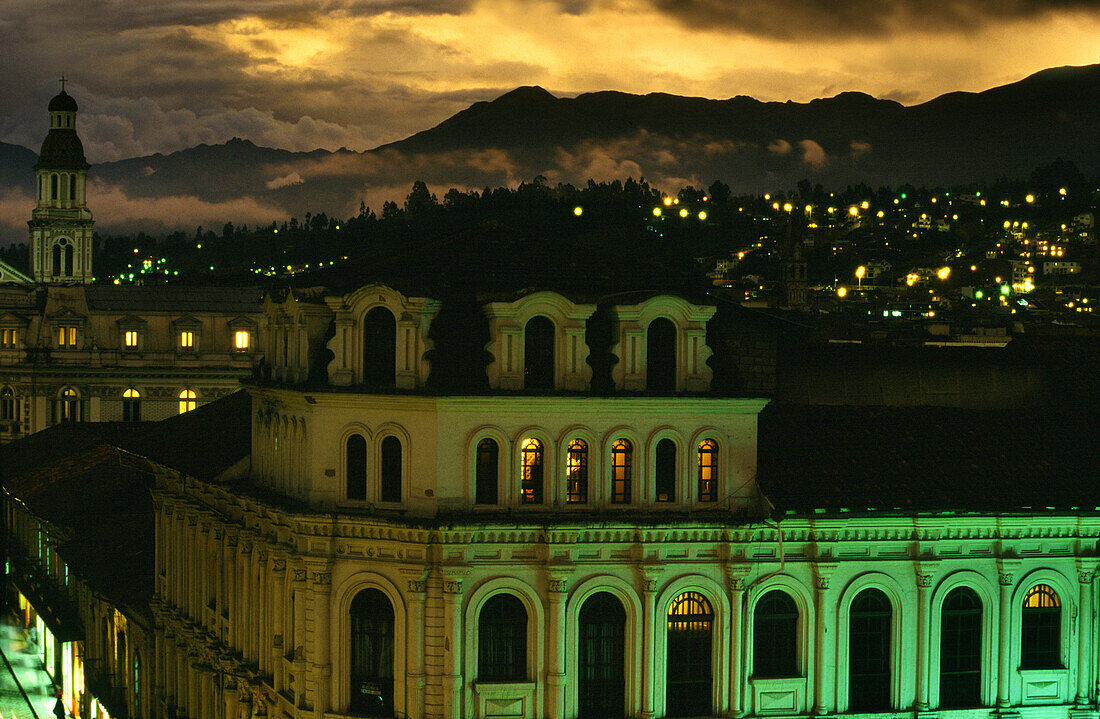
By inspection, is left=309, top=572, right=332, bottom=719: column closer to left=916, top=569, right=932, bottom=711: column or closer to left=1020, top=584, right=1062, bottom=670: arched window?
left=916, top=569, right=932, bottom=711: column

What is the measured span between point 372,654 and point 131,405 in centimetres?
9160

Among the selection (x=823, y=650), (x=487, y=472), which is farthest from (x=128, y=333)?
(x=823, y=650)

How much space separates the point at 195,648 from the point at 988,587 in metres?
29.9

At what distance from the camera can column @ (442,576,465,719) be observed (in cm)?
4359

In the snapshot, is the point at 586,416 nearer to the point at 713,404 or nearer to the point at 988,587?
the point at 713,404

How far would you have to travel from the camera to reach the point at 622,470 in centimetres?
4597

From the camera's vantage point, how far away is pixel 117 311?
131375mm

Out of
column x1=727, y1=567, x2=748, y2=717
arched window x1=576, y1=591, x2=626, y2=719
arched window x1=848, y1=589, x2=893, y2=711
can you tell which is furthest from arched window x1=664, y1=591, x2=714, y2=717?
arched window x1=848, y1=589, x2=893, y2=711

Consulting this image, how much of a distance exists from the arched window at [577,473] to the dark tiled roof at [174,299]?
90665 millimetres

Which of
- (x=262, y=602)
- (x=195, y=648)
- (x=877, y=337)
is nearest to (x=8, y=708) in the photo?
(x=195, y=648)

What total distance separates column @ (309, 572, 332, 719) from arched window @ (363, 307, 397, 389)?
608 cm

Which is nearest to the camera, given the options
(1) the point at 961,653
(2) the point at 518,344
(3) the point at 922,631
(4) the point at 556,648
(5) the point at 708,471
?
(4) the point at 556,648

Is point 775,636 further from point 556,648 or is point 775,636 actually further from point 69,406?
point 69,406

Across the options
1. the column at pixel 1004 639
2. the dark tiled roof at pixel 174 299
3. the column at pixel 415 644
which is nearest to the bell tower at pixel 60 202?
the dark tiled roof at pixel 174 299
